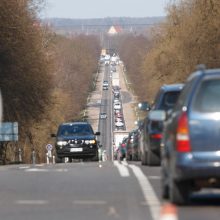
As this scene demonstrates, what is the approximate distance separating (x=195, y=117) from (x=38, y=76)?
43.4m

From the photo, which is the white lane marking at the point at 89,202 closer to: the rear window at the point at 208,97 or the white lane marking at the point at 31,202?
the white lane marking at the point at 31,202

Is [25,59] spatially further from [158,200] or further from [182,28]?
[158,200]

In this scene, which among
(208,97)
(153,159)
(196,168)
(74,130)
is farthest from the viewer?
(74,130)

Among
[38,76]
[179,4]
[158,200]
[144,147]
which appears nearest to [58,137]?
[144,147]

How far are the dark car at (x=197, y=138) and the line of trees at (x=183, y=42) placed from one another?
3611cm

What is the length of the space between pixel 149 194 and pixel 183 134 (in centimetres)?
272

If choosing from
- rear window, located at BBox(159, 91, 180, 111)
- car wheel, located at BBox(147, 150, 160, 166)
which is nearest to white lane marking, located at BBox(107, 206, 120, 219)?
rear window, located at BBox(159, 91, 180, 111)

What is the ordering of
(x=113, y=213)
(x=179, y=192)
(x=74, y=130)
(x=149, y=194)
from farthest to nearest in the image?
(x=74, y=130) < (x=149, y=194) < (x=179, y=192) < (x=113, y=213)

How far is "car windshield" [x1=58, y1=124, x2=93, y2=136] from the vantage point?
38.0 metres

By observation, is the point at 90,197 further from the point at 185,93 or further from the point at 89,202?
the point at 185,93

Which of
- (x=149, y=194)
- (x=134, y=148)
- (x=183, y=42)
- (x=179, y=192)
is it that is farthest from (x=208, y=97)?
(x=183, y=42)

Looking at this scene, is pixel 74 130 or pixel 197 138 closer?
pixel 197 138

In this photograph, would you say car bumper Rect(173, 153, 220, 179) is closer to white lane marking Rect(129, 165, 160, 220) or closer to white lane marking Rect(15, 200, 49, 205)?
white lane marking Rect(129, 165, 160, 220)

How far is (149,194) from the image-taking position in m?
14.8
